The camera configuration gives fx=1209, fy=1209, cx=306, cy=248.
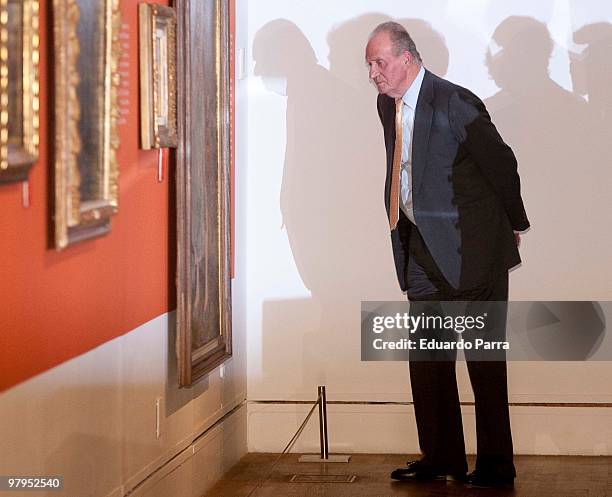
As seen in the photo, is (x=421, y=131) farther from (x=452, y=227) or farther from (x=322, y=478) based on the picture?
(x=322, y=478)

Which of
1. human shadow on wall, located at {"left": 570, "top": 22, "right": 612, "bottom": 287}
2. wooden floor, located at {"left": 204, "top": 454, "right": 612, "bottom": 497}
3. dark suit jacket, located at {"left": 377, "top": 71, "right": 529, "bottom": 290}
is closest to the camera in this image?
wooden floor, located at {"left": 204, "top": 454, "right": 612, "bottom": 497}

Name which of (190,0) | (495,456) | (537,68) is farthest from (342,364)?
(190,0)

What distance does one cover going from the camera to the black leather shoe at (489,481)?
5036 millimetres

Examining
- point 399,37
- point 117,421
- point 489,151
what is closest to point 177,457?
point 117,421

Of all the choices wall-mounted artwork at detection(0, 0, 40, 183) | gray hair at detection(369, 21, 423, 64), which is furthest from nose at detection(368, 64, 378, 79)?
wall-mounted artwork at detection(0, 0, 40, 183)

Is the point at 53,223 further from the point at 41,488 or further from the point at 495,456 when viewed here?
the point at 495,456

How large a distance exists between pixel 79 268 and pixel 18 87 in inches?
32.4

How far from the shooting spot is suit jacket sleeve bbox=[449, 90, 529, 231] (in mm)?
5191

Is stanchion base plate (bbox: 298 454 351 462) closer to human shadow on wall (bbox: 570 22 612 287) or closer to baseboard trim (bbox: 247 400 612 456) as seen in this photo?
baseboard trim (bbox: 247 400 612 456)

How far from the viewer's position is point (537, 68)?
556 centimetres

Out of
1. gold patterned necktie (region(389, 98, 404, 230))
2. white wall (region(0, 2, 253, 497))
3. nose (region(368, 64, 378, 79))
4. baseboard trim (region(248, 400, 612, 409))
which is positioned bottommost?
baseboard trim (region(248, 400, 612, 409))

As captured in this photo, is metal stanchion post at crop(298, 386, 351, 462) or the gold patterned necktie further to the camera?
metal stanchion post at crop(298, 386, 351, 462)

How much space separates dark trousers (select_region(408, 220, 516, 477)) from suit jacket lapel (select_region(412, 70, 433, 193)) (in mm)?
263

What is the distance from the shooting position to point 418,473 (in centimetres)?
518
